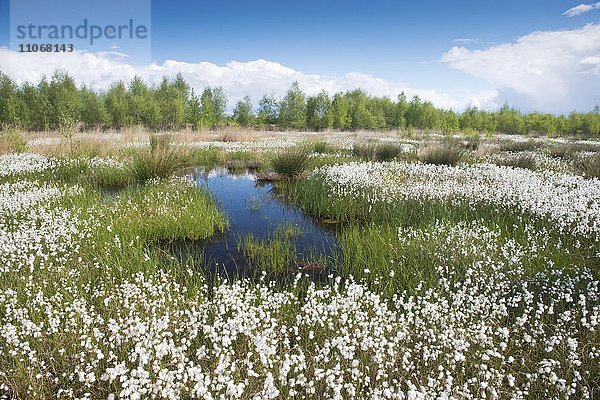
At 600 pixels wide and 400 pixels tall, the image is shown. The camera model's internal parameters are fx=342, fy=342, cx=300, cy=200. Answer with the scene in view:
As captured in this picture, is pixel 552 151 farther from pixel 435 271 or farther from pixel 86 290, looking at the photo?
pixel 86 290

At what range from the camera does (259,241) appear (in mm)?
7574

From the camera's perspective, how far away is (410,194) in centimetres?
980

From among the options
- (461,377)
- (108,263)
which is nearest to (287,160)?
(108,263)

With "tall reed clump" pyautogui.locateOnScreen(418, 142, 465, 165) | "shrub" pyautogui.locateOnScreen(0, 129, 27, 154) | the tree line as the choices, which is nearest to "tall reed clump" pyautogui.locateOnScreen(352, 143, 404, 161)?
"tall reed clump" pyautogui.locateOnScreen(418, 142, 465, 165)

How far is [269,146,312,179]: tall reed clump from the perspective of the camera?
13898mm

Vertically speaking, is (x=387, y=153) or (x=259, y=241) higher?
(x=387, y=153)

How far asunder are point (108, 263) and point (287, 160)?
901 cm

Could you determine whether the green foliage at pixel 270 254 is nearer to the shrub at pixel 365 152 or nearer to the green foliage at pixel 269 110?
the shrub at pixel 365 152

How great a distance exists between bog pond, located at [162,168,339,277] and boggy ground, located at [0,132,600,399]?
0.17 metres

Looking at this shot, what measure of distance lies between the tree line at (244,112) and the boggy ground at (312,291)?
1735 inches

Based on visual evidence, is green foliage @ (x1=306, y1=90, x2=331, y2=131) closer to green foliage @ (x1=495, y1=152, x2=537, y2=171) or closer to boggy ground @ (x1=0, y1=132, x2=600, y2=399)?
green foliage @ (x1=495, y1=152, x2=537, y2=171)

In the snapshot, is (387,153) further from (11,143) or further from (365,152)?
(11,143)

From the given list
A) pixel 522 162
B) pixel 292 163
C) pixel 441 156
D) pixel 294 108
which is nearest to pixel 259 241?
pixel 292 163

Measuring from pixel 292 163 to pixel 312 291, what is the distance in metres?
10.0
